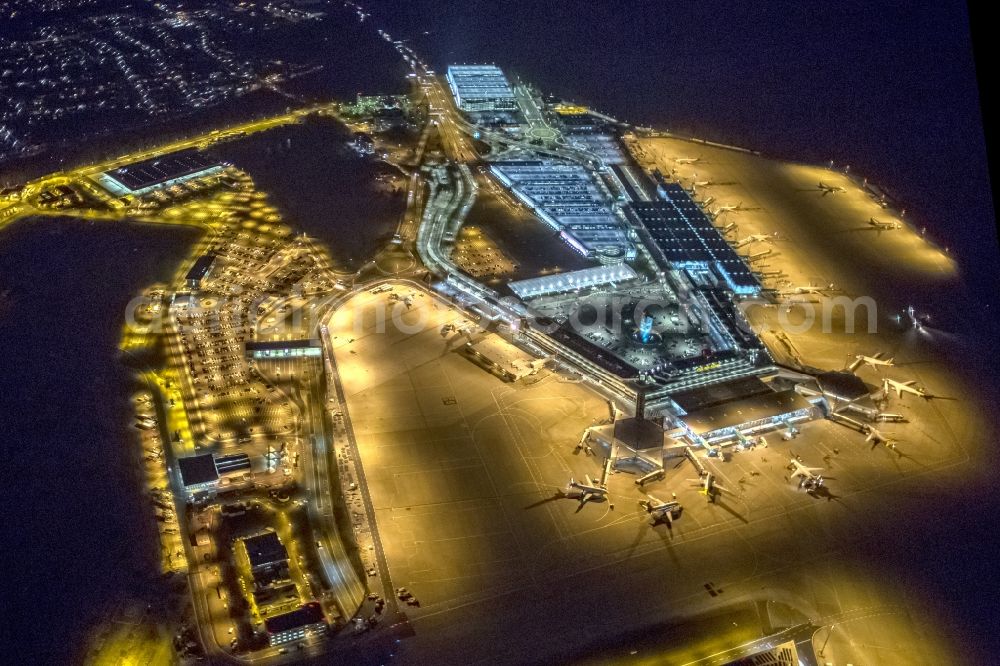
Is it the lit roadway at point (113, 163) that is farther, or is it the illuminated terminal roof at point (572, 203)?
the lit roadway at point (113, 163)

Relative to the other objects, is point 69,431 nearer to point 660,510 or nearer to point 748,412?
point 660,510

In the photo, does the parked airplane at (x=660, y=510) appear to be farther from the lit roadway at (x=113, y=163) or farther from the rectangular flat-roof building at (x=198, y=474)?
the lit roadway at (x=113, y=163)

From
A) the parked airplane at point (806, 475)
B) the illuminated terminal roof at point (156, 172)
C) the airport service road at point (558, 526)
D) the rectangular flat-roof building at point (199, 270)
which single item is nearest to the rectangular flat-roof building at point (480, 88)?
the illuminated terminal roof at point (156, 172)

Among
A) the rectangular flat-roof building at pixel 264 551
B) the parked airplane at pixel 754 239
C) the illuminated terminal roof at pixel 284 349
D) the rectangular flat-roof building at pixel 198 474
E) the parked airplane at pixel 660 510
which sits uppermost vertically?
the parked airplane at pixel 754 239

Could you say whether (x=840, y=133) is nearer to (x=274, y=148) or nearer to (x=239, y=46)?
(x=274, y=148)

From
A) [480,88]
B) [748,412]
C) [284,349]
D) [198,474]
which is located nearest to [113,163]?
[284,349]

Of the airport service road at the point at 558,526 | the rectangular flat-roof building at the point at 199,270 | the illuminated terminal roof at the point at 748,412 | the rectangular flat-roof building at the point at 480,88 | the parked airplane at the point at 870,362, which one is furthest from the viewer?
the rectangular flat-roof building at the point at 480,88

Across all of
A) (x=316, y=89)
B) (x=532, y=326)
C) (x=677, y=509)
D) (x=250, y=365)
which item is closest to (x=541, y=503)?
(x=677, y=509)
